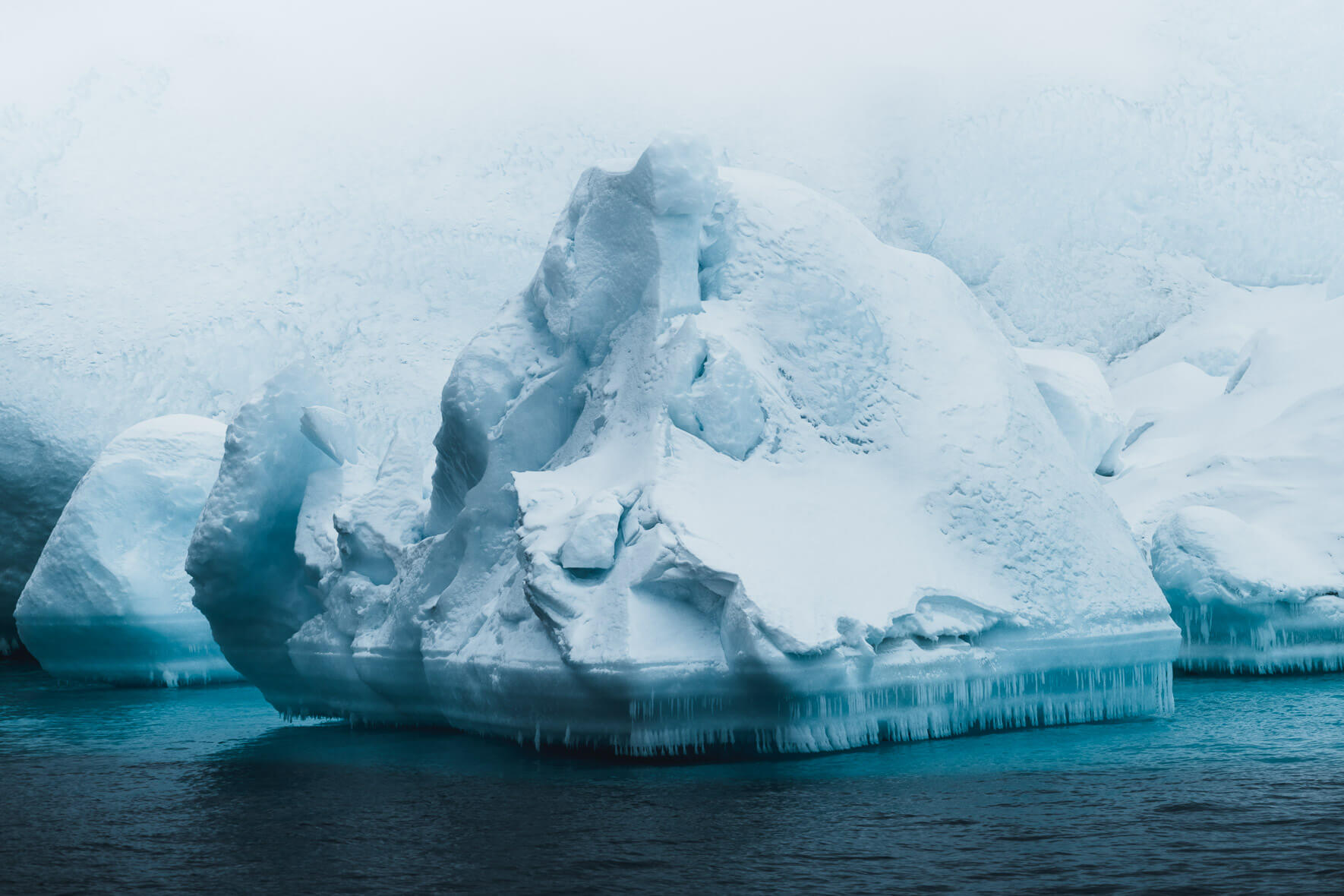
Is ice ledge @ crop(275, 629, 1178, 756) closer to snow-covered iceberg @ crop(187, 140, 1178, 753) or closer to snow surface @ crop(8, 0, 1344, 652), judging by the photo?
snow-covered iceberg @ crop(187, 140, 1178, 753)

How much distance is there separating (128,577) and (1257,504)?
493 inches

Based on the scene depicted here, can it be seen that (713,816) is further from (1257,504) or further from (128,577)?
(128,577)

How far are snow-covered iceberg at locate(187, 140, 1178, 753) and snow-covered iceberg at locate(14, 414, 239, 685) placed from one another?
509 centimetres

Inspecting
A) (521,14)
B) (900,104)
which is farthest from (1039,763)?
(521,14)

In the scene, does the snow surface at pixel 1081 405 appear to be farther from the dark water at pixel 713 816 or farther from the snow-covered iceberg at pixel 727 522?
the dark water at pixel 713 816

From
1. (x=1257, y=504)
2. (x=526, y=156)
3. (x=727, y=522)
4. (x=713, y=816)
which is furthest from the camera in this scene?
(x=526, y=156)

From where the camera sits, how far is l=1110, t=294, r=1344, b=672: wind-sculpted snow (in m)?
13.8

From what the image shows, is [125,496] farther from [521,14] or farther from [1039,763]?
[521,14]

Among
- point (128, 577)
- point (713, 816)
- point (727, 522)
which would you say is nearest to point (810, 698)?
point (727, 522)

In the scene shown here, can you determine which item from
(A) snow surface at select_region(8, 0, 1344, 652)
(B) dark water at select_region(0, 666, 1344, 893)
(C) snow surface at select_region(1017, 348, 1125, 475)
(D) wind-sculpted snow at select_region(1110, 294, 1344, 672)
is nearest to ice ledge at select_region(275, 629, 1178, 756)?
(B) dark water at select_region(0, 666, 1344, 893)

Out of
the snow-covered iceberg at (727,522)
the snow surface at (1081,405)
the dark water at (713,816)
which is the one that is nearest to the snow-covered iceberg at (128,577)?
the snow-covered iceberg at (727,522)

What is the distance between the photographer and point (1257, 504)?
50.2ft

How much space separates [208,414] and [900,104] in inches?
667

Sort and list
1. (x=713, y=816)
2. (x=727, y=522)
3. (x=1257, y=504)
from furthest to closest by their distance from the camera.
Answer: (x=1257, y=504) → (x=727, y=522) → (x=713, y=816)
